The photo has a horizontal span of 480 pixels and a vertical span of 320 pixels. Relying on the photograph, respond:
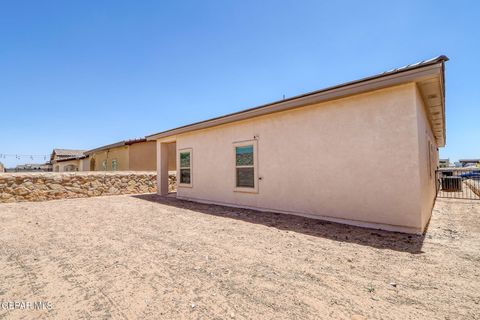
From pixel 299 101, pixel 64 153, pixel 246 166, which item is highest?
pixel 64 153

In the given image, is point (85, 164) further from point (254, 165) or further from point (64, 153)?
point (254, 165)

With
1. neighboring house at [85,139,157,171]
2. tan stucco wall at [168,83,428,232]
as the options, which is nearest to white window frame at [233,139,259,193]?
tan stucco wall at [168,83,428,232]

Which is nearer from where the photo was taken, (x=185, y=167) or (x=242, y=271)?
(x=242, y=271)

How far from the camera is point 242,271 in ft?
10.1

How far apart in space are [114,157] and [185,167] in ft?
34.2

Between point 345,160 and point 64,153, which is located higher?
point 64,153

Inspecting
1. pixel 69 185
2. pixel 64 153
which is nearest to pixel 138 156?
pixel 69 185

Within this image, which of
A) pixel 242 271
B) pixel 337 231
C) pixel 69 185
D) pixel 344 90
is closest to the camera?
pixel 242 271

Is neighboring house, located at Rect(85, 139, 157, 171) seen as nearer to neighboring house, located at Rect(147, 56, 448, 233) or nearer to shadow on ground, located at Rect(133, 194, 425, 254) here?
neighboring house, located at Rect(147, 56, 448, 233)

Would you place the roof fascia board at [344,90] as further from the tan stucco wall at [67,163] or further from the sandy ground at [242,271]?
the tan stucco wall at [67,163]

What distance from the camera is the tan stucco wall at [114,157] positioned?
54.3 feet

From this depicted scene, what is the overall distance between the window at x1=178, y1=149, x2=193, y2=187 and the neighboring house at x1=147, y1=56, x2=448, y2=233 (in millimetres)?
2013

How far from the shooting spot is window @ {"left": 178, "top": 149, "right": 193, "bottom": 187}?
10.2m

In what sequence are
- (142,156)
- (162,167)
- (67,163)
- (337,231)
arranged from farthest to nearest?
(67,163) → (142,156) → (162,167) → (337,231)
